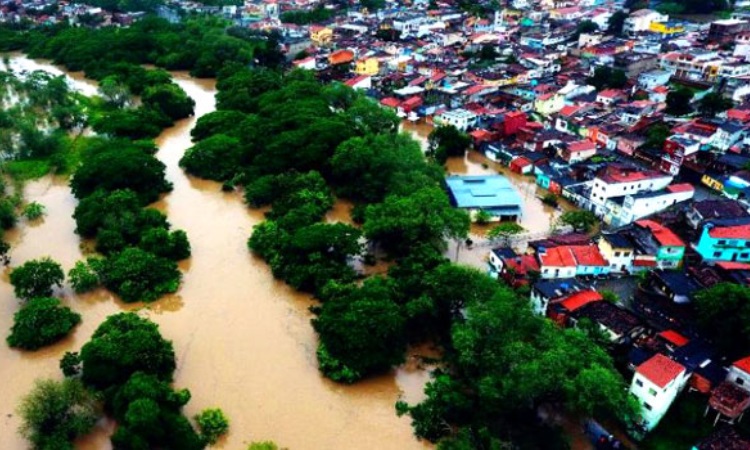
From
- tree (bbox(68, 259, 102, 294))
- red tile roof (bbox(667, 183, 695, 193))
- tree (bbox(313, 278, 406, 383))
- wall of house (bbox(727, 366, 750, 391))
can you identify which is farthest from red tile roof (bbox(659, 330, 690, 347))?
tree (bbox(68, 259, 102, 294))

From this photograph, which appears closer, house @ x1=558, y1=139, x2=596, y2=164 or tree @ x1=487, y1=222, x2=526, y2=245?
tree @ x1=487, y1=222, x2=526, y2=245

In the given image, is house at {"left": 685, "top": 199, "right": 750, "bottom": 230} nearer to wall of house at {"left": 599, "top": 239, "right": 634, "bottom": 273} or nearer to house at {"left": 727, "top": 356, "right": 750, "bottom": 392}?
wall of house at {"left": 599, "top": 239, "right": 634, "bottom": 273}

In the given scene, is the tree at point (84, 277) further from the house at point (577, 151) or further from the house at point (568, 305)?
the house at point (577, 151)

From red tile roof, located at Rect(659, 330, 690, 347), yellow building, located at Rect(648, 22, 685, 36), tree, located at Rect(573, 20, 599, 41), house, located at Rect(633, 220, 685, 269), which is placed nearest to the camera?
red tile roof, located at Rect(659, 330, 690, 347)

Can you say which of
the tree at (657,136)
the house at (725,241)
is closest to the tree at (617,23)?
the tree at (657,136)

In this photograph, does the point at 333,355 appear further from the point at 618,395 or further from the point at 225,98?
the point at 225,98

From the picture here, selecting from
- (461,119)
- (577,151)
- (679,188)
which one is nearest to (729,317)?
(679,188)
